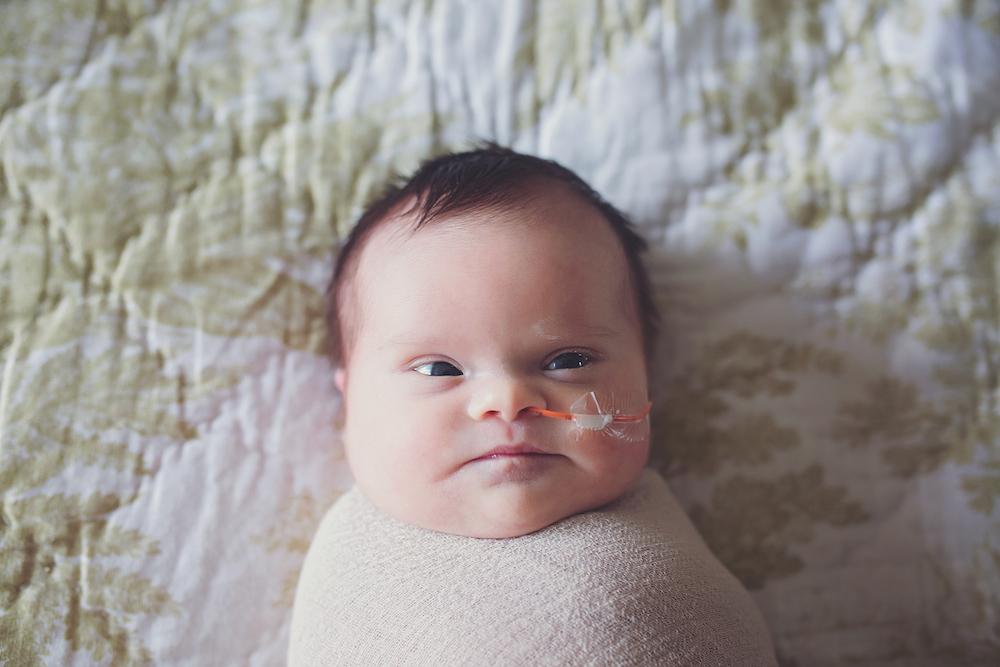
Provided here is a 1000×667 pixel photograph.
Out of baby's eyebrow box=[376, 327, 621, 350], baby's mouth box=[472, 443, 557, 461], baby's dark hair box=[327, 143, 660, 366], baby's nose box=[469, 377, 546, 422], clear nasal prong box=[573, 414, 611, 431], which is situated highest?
baby's dark hair box=[327, 143, 660, 366]

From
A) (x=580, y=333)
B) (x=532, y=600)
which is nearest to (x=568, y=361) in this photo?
(x=580, y=333)

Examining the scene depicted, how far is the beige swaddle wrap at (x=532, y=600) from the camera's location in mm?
592

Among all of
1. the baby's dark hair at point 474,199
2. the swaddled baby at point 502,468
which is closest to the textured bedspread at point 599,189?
the baby's dark hair at point 474,199

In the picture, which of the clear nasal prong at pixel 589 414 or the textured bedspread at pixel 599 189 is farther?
the textured bedspread at pixel 599 189

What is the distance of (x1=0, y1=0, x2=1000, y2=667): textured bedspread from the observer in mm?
847

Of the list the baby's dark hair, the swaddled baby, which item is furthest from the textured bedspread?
the swaddled baby

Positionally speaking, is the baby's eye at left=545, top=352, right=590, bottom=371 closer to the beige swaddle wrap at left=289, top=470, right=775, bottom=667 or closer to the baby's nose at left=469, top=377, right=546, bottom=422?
the baby's nose at left=469, top=377, right=546, bottom=422

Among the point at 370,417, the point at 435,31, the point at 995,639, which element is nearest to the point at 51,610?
the point at 370,417

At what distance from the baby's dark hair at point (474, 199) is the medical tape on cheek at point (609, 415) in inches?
5.6

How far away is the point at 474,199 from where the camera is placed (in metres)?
0.74

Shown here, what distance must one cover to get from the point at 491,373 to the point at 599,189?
1.41ft

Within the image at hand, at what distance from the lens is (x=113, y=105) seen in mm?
922

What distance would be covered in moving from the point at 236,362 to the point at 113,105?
1.37 ft

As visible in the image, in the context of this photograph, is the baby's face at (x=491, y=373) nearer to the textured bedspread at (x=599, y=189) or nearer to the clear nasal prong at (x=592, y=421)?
the clear nasal prong at (x=592, y=421)
